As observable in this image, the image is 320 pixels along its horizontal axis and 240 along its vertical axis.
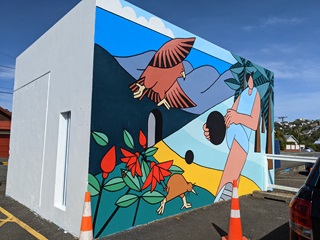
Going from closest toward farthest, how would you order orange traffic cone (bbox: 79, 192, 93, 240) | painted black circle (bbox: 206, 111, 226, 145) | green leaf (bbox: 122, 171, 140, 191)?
1. orange traffic cone (bbox: 79, 192, 93, 240)
2. green leaf (bbox: 122, 171, 140, 191)
3. painted black circle (bbox: 206, 111, 226, 145)

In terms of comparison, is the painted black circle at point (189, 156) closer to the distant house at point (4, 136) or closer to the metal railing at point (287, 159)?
the metal railing at point (287, 159)

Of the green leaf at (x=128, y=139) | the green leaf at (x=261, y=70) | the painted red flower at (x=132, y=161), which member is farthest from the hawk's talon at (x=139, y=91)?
the green leaf at (x=261, y=70)

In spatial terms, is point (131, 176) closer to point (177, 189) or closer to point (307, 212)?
point (177, 189)

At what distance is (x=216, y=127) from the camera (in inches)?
286

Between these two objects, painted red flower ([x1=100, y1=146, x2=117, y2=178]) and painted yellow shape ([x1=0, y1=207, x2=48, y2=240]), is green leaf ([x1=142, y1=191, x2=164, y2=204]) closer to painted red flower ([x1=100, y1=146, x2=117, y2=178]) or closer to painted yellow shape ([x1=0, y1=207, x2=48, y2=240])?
painted red flower ([x1=100, y1=146, x2=117, y2=178])

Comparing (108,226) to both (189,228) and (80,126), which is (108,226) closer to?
(189,228)

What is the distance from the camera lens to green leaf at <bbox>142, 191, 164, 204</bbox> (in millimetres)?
5429

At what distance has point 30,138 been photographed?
23.0ft

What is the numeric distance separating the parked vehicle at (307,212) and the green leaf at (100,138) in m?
3.32

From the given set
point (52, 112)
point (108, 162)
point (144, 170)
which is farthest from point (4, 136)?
point (108, 162)

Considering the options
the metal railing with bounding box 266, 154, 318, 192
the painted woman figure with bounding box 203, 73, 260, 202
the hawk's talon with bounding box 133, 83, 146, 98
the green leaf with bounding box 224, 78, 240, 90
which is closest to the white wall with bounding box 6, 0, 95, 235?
the hawk's talon with bounding box 133, 83, 146, 98

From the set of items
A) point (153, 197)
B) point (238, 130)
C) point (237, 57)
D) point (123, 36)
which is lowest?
point (153, 197)

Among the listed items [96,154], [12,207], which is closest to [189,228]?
[96,154]

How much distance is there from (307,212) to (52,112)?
17.5 feet
